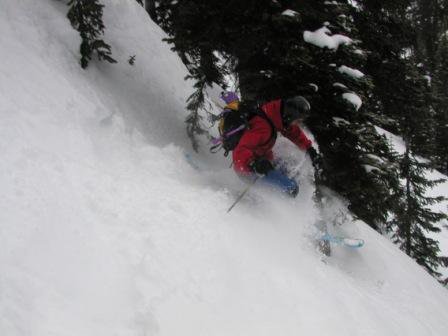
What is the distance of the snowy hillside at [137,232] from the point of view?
3.68 metres

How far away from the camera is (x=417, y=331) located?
6.37 m

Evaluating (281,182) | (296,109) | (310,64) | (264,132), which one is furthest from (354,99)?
(281,182)

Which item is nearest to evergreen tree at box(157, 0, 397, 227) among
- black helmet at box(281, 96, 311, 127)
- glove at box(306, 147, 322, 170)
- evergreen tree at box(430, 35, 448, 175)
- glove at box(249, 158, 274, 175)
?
glove at box(306, 147, 322, 170)

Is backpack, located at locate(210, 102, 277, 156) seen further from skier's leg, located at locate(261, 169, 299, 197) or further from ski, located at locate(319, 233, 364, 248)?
ski, located at locate(319, 233, 364, 248)

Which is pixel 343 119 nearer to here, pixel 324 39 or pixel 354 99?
pixel 354 99

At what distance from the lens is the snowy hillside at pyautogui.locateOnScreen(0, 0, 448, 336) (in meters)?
3.68

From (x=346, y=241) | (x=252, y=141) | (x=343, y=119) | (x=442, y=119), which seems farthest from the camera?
(x=442, y=119)

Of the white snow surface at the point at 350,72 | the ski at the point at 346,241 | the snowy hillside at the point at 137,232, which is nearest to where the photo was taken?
the snowy hillside at the point at 137,232

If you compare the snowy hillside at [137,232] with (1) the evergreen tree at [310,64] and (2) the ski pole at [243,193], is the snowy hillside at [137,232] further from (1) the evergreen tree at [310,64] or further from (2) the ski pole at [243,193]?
(1) the evergreen tree at [310,64]

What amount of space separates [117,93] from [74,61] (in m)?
0.92

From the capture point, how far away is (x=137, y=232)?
4.66 m

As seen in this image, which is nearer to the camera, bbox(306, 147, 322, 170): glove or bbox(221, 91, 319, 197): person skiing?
bbox(221, 91, 319, 197): person skiing

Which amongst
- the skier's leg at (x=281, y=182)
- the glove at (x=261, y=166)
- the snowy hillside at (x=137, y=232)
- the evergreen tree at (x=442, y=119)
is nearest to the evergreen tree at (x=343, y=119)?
the snowy hillside at (x=137, y=232)

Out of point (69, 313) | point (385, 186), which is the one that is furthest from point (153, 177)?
point (385, 186)
